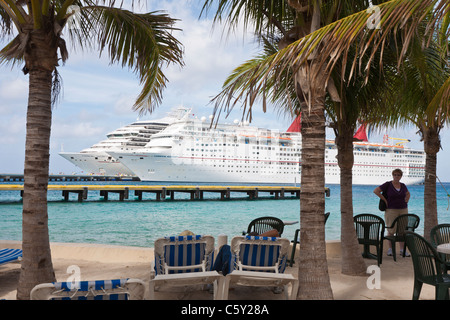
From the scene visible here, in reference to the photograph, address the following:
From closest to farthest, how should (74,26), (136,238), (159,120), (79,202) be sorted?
(74,26)
(136,238)
(79,202)
(159,120)

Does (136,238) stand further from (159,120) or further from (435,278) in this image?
(159,120)

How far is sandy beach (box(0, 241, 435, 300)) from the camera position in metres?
3.60

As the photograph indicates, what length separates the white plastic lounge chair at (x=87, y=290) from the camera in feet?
6.37

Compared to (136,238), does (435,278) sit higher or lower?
higher

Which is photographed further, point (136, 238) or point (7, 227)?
point (7, 227)

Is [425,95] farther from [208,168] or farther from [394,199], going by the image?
[208,168]

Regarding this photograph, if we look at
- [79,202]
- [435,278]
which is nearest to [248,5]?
[435,278]

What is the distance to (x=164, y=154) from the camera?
45.6 metres

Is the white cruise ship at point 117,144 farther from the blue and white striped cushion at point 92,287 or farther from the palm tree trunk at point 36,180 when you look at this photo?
the blue and white striped cushion at point 92,287

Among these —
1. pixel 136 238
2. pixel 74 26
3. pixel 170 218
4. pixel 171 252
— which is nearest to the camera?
pixel 171 252

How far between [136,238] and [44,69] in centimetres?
856

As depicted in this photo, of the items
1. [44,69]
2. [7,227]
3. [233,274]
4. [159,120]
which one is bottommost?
[7,227]

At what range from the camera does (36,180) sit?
10.8 feet

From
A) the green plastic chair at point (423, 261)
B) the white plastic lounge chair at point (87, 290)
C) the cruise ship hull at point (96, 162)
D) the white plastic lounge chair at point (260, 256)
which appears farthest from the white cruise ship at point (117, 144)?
the white plastic lounge chair at point (87, 290)
